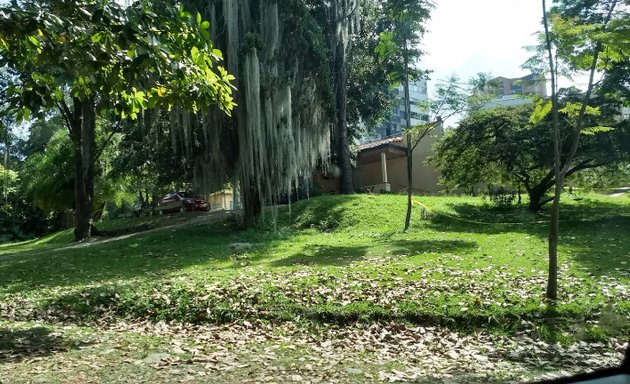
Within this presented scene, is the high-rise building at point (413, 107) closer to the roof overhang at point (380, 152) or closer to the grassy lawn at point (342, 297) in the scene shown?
the roof overhang at point (380, 152)

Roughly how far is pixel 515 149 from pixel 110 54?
15.1 m

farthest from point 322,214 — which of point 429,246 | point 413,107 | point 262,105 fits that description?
point 429,246

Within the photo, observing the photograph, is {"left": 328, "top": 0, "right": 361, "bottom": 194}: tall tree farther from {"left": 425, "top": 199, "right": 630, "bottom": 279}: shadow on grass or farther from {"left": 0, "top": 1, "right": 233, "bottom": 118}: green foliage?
{"left": 0, "top": 1, "right": 233, "bottom": 118}: green foliage

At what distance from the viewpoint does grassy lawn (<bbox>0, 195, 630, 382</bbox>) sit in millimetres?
5449

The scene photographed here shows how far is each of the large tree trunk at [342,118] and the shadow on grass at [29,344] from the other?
52.4ft

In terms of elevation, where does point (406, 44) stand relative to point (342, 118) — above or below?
above

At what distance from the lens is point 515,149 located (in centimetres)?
1755

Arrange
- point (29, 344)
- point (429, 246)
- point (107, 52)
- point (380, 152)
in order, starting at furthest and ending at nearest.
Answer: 1. point (380, 152)
2. point (429, 246)
3. point (29, 344)
4. point (107, 52)

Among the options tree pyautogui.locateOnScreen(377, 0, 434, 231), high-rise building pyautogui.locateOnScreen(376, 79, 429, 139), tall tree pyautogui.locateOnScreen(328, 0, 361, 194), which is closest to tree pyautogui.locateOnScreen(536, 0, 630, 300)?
tree pyautogui.locateOnScreen(377, 0, 434, 231)

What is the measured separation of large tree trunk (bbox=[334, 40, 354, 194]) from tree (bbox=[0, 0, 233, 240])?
1487 cm

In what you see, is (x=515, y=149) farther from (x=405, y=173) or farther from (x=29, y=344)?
(x=405, y=173)

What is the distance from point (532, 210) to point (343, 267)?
12.0 metres

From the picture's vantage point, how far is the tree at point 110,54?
457 cm

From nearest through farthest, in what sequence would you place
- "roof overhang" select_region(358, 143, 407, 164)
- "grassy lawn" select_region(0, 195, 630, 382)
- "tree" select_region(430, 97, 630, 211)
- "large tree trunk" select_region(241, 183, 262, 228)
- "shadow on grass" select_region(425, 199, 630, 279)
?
"grassy lawn" select_region(0, 195, 630, 382) < "shadow on grass" select_region(425, 199, 630, 279) < "large tree trunk" select_region(241, 183, 262, 228) < "tree" select_region(430, 97, 630, 211) < "roof overhang" select_region(358, 143, 407, 164)
